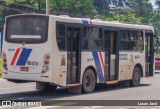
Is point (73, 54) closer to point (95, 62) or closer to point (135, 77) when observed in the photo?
point (95, 62)

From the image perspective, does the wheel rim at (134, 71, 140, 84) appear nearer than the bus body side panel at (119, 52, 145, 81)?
No

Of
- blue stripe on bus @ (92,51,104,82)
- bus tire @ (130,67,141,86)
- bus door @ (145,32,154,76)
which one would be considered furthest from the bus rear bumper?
bus door @ (145,32,154,76)

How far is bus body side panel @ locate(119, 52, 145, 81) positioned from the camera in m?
19.8

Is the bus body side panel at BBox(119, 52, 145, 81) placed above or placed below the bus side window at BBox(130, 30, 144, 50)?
below

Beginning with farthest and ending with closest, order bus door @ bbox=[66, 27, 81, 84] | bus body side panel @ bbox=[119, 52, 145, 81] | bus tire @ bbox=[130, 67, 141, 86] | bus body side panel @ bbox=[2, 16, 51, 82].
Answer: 1. bus tire @ bbox=[130, 67, 141, 86]
2. bus body side panel @ bbox=[119, 52, 145, 81]
3. bus door @ bbox=[66, 27, 81, 84]
4. bus body side panel @ bbox=[2, 16, 51, 82]

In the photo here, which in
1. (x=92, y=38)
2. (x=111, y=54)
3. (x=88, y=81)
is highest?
(x=92, y=38)

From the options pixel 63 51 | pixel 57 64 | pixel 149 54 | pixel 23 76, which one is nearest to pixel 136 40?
pixel 149 54

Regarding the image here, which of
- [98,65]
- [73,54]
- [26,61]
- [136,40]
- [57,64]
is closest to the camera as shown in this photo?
[57,64]

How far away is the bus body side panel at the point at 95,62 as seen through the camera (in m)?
17.3

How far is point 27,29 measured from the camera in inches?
643

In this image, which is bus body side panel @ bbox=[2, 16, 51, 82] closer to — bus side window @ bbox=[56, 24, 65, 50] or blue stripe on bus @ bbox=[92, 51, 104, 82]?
bus side window @ bbox=[56, 24, 65, 50]

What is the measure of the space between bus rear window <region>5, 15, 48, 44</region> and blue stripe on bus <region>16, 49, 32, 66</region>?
0.34m

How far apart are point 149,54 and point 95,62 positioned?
5.37 metres

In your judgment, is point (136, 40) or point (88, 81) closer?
point (88, 81)
